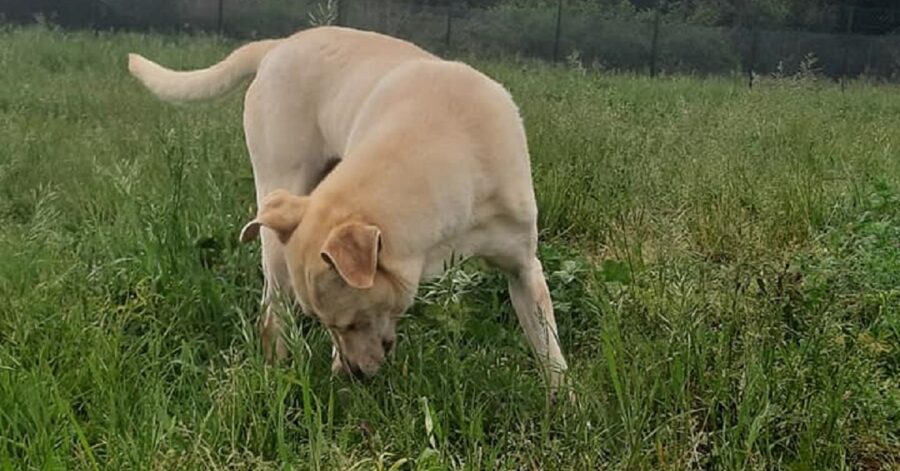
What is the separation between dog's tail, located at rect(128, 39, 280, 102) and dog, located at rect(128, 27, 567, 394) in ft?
1.75

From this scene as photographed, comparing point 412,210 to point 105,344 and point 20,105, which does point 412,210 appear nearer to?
point 105,344

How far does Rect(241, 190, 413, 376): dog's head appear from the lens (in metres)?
2.76

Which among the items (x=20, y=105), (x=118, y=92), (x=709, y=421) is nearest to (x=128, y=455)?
(x=709, y=421)

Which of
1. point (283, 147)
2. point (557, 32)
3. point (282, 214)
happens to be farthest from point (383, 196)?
Result: point (557, 32)

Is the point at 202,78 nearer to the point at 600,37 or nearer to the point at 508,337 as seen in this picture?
the point at 508,337

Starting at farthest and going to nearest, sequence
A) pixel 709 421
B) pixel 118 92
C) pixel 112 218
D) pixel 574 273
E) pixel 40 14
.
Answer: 1. pixel 40 14
2. pixel 118 92
3. pixel 112 218
4. pixel 574 273
5. pixel 709 421

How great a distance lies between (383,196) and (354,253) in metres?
0.34

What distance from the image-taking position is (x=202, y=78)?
456cm

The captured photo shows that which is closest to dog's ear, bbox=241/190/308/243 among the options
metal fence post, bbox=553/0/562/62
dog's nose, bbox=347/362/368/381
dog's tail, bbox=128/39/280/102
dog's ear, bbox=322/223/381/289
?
dog's ear, bbox=322/223/381/289

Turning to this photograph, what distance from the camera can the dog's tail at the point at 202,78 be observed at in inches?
179

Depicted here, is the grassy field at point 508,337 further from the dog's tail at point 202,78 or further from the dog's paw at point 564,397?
the dog's tail at point 202,78

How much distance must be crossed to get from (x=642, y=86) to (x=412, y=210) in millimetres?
11407

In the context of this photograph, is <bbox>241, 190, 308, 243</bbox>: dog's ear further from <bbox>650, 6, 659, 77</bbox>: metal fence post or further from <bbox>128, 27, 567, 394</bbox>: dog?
<bbox>650, 6, 659, 77</bbox>: metal fence post

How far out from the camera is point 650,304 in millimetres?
3201
